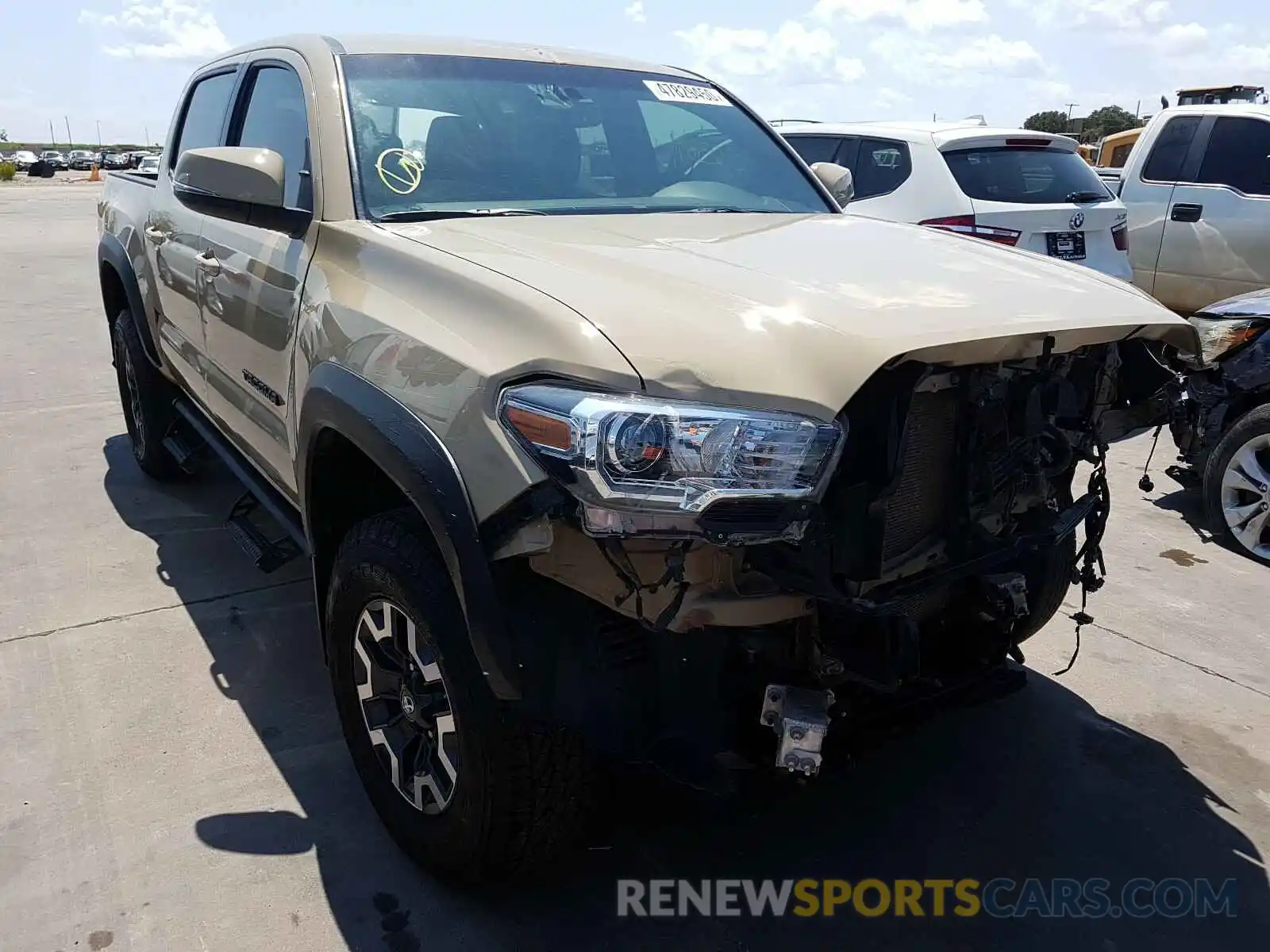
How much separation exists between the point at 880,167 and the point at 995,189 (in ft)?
2.60

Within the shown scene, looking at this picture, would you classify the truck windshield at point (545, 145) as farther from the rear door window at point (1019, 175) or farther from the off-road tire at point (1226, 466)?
the rear door window at point (1019, 175)

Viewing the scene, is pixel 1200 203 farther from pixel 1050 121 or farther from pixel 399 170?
pixel 1050 121

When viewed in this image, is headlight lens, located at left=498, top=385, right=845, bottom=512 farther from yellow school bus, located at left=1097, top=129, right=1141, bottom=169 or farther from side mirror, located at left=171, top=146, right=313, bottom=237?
yellow school bus, located at left=1097, top=129, right=1141, bottom=169

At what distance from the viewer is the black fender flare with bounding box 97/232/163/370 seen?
186 inches

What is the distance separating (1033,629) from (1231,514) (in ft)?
7.46

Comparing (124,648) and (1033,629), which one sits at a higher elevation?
(1033,629)

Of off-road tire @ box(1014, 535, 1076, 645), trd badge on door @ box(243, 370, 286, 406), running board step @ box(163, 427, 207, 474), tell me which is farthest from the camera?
running board step @ box(163, 427, 207, 474)

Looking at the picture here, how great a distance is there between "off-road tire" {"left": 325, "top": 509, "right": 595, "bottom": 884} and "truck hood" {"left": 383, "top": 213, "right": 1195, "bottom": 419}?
673mm

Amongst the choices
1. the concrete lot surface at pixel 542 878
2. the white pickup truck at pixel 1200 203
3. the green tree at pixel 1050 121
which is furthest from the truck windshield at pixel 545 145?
the green tree at pixel 1050 121

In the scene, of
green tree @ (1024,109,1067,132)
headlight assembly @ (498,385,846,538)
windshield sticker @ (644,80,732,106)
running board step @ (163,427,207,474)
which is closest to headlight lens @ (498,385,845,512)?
headlight assembly @ (498,385,846,538)

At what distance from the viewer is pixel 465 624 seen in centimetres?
208

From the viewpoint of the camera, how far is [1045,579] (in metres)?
2.78

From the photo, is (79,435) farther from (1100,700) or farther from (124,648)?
(1100,700)

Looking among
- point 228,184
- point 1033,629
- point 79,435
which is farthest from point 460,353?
point 79,435
